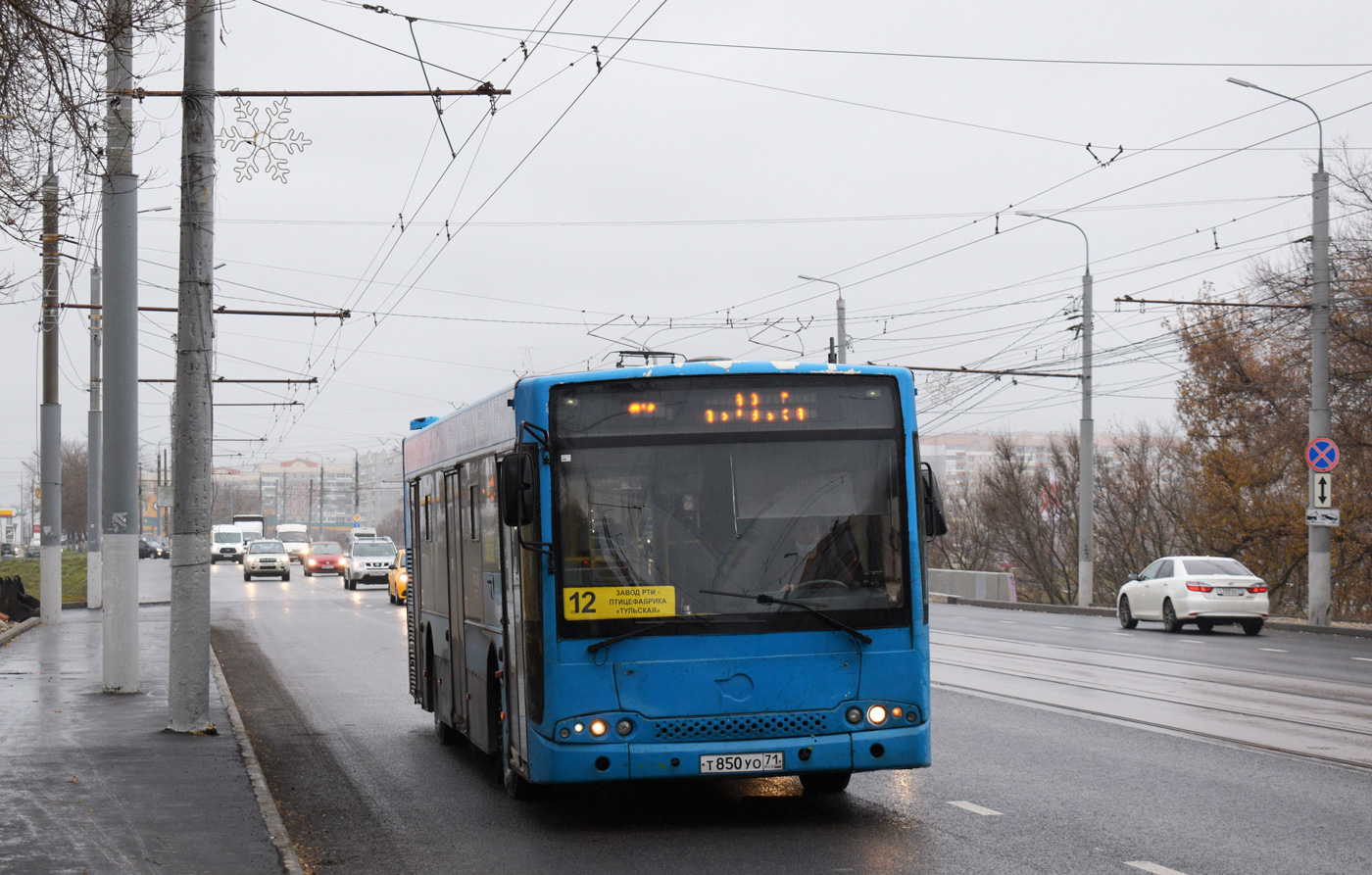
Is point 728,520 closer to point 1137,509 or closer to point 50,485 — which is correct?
point 50,485

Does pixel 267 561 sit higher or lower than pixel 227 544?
lower

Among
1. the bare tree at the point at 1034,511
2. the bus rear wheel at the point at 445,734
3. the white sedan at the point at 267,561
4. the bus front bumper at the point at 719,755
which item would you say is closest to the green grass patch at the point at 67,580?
the white sedan at the point at 267,561

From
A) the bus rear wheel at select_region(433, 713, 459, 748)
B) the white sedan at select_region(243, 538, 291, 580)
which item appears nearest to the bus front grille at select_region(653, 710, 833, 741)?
the bus rear wheel at select_region(433, 713, 459, 748)

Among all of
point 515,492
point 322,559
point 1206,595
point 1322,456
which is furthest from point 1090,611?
point 322,559

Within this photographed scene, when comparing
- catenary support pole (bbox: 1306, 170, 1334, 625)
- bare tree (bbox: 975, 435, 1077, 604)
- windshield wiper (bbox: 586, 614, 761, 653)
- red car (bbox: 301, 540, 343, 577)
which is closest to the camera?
windshield wiper (bbox: 586, 614, 761, 653)

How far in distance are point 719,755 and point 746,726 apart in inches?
8.7

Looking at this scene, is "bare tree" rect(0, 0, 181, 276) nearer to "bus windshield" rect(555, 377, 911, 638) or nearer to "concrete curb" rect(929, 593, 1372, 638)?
"bus windshield" rect(555, 377, 911, 638)

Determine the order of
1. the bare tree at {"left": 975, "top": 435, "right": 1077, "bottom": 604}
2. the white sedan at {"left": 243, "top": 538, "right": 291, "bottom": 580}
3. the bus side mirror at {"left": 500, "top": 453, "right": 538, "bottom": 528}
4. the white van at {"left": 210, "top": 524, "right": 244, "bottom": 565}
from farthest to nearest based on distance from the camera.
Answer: the white van at {"left": 210, "top": 524, "right": 244, "bottom": 565}, the bare tree at {"left": 975, "top": 435, "right": 1077, "bottom": 604}, the white sedan at {"left": 243, "top": 538, "right": 291, "bottom": 580}, the bus side mirror at {"left": 500, "top": 453, "right": 538, "bottom": 528}

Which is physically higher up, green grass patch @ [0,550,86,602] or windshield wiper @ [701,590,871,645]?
windshield wiper @ [701,590,871,645]

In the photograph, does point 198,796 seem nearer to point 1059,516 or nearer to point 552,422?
point 552,422

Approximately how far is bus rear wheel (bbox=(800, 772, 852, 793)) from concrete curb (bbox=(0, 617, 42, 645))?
17.0 meters

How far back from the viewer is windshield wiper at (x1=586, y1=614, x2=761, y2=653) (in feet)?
27.2

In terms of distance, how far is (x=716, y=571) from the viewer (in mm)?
8461

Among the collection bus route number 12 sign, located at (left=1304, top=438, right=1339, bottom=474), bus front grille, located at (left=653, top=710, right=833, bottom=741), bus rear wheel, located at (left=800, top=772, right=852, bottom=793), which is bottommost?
bus rear wheel, located at (left=800, top=772, right=852, bottom=793)
